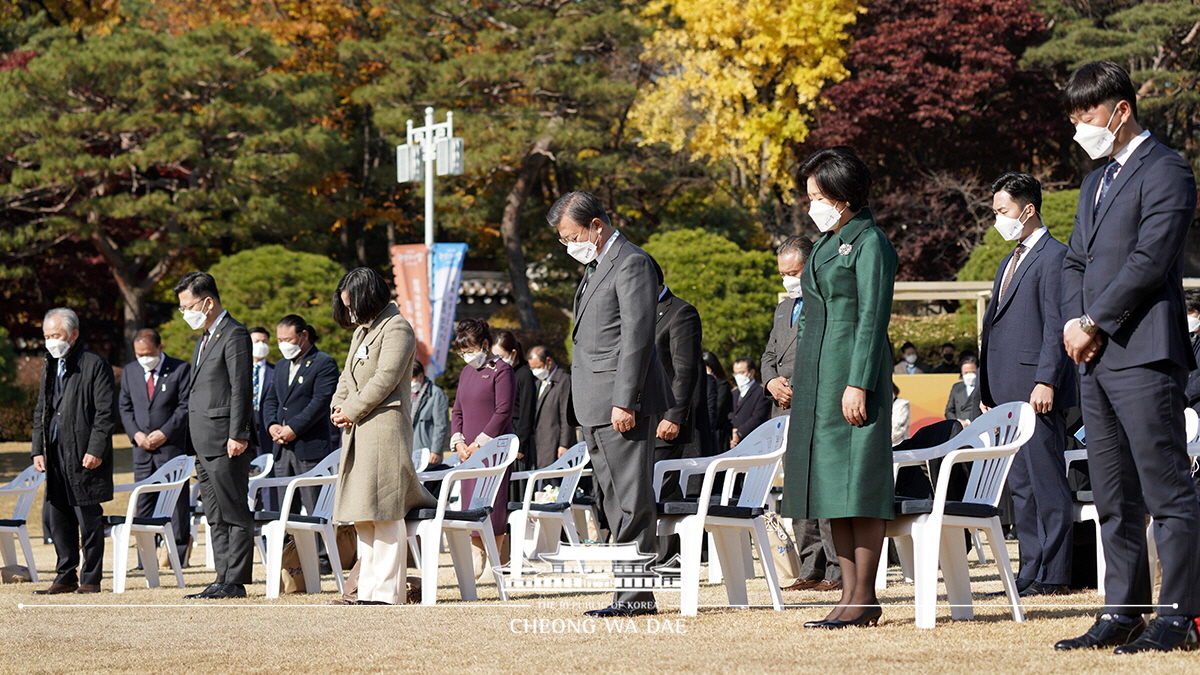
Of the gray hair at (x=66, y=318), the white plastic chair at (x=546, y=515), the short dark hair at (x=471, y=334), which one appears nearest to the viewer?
the white plastic chair at (x=546, y=515)

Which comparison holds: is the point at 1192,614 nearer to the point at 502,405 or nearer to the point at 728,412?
the point at 502,405

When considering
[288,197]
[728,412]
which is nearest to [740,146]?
[288,197]

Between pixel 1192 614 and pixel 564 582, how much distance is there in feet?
8.18

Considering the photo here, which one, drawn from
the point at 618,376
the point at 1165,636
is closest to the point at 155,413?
the point at 618,376

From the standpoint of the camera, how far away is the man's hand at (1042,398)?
5562mm

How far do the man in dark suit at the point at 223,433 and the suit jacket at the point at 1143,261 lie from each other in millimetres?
4702

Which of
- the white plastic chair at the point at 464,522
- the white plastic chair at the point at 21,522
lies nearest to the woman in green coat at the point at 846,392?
the white plastic chair at the point at 464,522

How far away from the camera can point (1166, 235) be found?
13.0 ft

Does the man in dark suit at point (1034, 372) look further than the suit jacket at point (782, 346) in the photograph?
No

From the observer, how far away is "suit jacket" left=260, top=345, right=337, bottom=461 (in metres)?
8.98

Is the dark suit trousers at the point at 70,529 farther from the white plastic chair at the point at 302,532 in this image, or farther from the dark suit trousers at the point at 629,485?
the dark suit trousers at the point at 629,485

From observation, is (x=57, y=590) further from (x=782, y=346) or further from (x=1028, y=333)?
(x=1028, y=333)

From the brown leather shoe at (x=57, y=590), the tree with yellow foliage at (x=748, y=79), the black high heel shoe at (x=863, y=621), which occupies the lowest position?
the brown leather shoe at (x=57, y=590)

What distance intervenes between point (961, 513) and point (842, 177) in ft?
4.18
